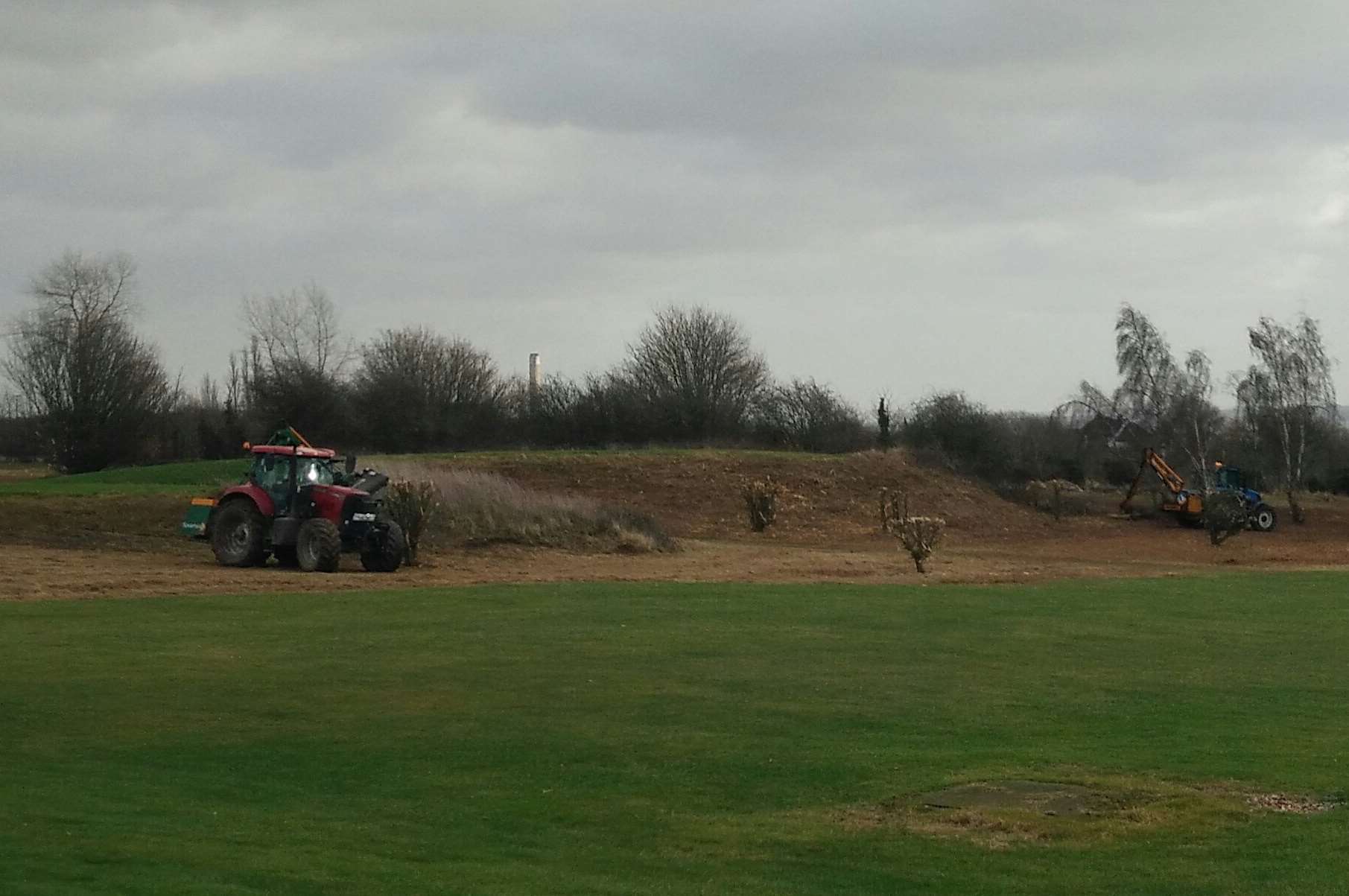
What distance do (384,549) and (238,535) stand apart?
3164 millimetres

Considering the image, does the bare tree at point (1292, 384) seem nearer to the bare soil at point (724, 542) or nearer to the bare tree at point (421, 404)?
the bare soil at point (724, 542)

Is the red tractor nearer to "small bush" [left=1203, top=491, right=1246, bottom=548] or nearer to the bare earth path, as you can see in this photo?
the bare earth path

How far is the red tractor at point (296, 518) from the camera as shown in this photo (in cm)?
3189

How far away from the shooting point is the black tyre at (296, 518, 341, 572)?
102ft

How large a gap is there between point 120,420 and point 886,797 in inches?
2684

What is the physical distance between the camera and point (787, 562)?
38.7 meters

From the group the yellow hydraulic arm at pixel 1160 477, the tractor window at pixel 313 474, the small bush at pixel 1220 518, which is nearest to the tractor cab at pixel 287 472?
the tractor window at pixel 313 474

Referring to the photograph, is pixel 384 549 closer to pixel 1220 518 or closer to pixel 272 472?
pixel 272 472

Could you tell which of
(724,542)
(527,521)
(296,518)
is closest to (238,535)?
(296,518)

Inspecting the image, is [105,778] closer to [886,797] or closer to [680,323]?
[886,797]

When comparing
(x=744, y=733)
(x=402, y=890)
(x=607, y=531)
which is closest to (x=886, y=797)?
(x=744, y=733)

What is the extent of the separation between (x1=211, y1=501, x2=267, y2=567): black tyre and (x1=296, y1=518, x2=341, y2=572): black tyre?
1350 mm

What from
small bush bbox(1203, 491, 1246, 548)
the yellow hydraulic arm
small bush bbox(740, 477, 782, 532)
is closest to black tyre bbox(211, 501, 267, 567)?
small bush bbox(740, 477, 782, 532)

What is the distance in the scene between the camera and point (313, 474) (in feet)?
108
